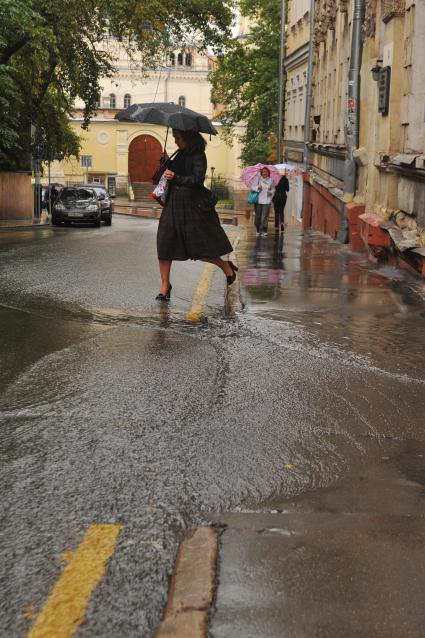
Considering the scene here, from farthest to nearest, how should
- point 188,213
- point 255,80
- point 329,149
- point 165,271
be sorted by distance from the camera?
point 255,80 < point 329,149 < point 165,271 < point 188,213

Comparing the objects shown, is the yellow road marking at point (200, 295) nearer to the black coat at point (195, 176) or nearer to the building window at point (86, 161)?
the black coat at point (195, 176)

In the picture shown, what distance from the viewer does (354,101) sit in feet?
61.7

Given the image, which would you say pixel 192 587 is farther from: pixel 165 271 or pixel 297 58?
pixel 297 58

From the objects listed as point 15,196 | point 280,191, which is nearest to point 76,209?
point 15,196

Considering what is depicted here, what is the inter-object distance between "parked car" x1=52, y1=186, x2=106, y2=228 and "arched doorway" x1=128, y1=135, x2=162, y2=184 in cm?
4191

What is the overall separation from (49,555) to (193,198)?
265 inches

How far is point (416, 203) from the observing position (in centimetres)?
1331

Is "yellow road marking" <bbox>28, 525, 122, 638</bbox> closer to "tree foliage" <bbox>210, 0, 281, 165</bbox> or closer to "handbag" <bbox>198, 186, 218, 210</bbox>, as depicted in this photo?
"handbag" <bbox>198, 186, 218, 210</bbox>

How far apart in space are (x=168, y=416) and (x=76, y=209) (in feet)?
105

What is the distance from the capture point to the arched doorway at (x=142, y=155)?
79062mm

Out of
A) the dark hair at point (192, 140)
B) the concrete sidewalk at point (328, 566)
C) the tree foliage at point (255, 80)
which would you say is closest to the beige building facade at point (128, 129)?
the tree foliage at point (255, 80)

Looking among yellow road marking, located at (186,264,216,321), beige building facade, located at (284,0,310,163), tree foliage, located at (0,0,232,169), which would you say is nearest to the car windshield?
tree foliage, located at (0,0,232,169)

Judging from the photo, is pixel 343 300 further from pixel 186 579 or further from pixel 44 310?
pixel 186 579

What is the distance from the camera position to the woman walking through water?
9898 millimetres
